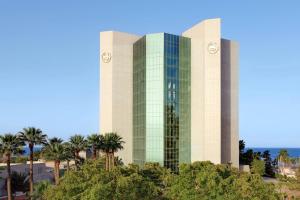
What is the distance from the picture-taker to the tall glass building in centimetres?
9075

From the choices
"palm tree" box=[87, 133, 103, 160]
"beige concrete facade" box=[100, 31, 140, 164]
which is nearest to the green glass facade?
"beige concrete facade" box=[100, 31, 140, 164]

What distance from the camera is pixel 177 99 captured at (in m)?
92.4

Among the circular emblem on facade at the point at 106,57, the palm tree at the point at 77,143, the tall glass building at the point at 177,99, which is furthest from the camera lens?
the circular emblem on facade at the point at 106,57

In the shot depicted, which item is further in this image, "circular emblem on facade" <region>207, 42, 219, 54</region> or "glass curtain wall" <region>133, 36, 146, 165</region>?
"glass curtain wall" <region>133, 36, 146, 165</region>

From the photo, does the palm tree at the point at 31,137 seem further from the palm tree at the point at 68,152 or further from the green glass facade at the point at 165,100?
the green glass facade at the point at 165,100

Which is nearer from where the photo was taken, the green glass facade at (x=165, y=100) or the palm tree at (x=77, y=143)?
the palm tree at (x=77, y=143)

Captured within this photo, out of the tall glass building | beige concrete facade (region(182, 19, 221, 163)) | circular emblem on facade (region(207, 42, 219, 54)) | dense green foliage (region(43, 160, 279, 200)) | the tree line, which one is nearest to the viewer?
dense green foliage (region(43, 160, 279, 200))

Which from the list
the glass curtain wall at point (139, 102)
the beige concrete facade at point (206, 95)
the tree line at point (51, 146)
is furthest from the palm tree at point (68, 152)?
the beige concrete facade at point (206, 95)

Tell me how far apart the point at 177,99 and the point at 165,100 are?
306 cm

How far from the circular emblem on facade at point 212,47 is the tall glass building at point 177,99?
226 millimetres

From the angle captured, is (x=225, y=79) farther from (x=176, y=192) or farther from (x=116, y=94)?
(x=176, y=192)

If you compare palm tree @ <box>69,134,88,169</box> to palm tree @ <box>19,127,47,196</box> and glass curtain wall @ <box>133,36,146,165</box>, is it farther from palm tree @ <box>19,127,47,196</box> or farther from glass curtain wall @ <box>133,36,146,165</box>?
glass curtain wall @ <box>133,36,146,165</box>

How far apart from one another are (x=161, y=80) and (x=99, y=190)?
5630 centimetres

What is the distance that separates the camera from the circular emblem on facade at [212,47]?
9144cm
